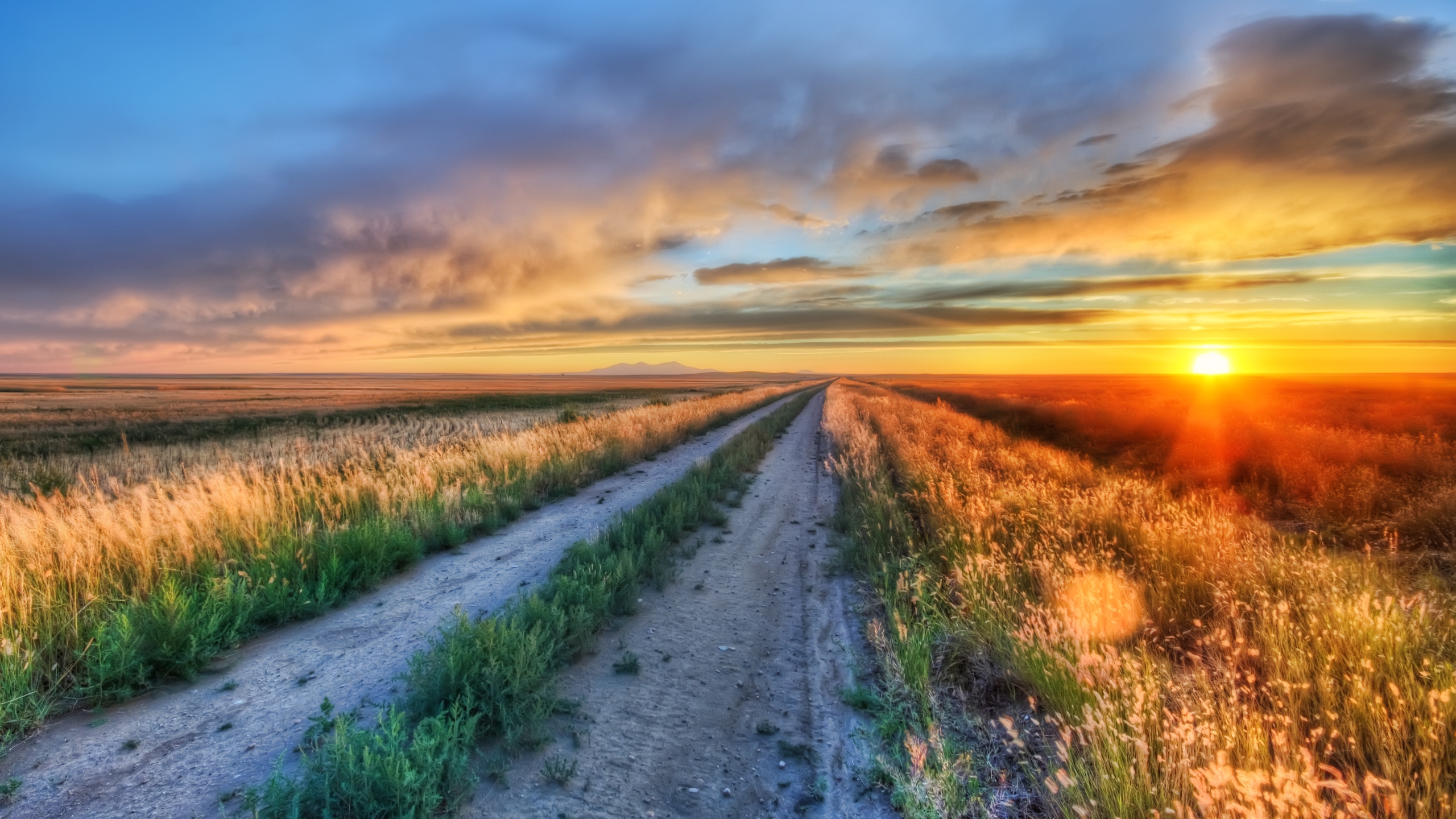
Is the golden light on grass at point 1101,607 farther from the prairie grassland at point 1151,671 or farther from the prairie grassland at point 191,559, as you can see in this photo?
the prairie grassland at point 191,559

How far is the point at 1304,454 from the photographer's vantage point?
12.5 metres

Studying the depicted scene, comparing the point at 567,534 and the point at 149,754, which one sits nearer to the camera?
the point at 149,754

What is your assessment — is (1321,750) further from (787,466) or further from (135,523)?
(787,466)

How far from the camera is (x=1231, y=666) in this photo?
3.96m

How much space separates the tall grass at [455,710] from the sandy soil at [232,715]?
315mm

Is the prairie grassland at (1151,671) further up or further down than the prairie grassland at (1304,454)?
further up

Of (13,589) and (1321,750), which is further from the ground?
(13,589)

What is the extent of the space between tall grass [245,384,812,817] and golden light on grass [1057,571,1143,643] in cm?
425

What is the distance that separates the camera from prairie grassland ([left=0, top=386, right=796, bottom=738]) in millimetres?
4734

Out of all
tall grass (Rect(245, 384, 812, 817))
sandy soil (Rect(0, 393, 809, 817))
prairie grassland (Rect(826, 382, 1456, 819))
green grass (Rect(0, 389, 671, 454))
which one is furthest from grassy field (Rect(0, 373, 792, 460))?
prairie grassland (Rect(826, 382, 1456, 819))

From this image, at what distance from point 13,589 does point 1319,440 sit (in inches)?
899

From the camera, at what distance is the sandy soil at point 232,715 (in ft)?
11.5

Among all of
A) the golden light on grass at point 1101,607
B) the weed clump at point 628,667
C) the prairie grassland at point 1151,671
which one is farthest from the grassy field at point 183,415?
the golden light on grass at point 1101,607

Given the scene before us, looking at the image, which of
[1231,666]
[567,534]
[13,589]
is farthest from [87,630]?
[1231,666]
